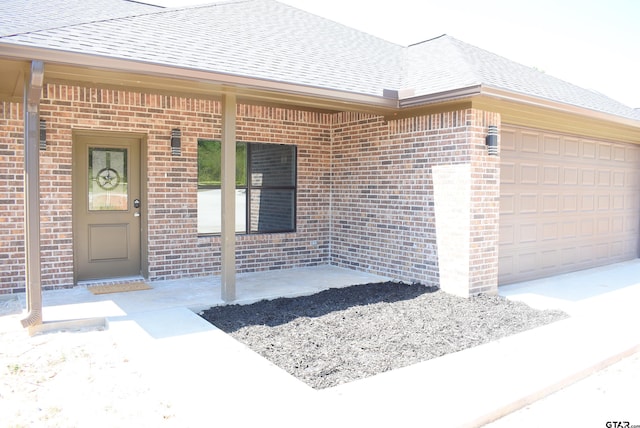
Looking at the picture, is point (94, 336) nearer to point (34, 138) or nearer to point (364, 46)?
point (34, 138)

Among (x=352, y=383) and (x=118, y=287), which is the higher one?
(x=118, y=287)

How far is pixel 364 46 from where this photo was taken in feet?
31.6

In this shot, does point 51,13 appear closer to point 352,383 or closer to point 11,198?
point 11,198

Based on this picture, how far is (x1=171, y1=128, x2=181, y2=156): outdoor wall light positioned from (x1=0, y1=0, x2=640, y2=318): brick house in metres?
0.02

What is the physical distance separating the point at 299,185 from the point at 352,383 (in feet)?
17.9

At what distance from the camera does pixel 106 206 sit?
7.23 m

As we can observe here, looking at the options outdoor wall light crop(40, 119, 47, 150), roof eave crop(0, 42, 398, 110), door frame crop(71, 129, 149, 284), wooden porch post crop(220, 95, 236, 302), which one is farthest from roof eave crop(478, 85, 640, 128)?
outdoor wall light crop(40, 119, 47, 150)

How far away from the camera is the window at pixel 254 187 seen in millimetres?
7914

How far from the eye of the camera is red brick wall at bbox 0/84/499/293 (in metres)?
6.60

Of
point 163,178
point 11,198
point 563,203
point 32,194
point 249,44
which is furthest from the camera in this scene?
point 563,203

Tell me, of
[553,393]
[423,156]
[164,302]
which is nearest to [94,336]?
[164,302]

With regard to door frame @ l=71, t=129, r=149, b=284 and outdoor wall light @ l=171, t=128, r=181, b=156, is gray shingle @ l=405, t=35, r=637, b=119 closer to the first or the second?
outdoor wall light @ l=171, t=128, r=181, b=156

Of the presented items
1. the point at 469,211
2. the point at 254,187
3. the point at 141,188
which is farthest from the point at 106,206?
the point at 469,211

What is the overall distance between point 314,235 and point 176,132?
3144mm
